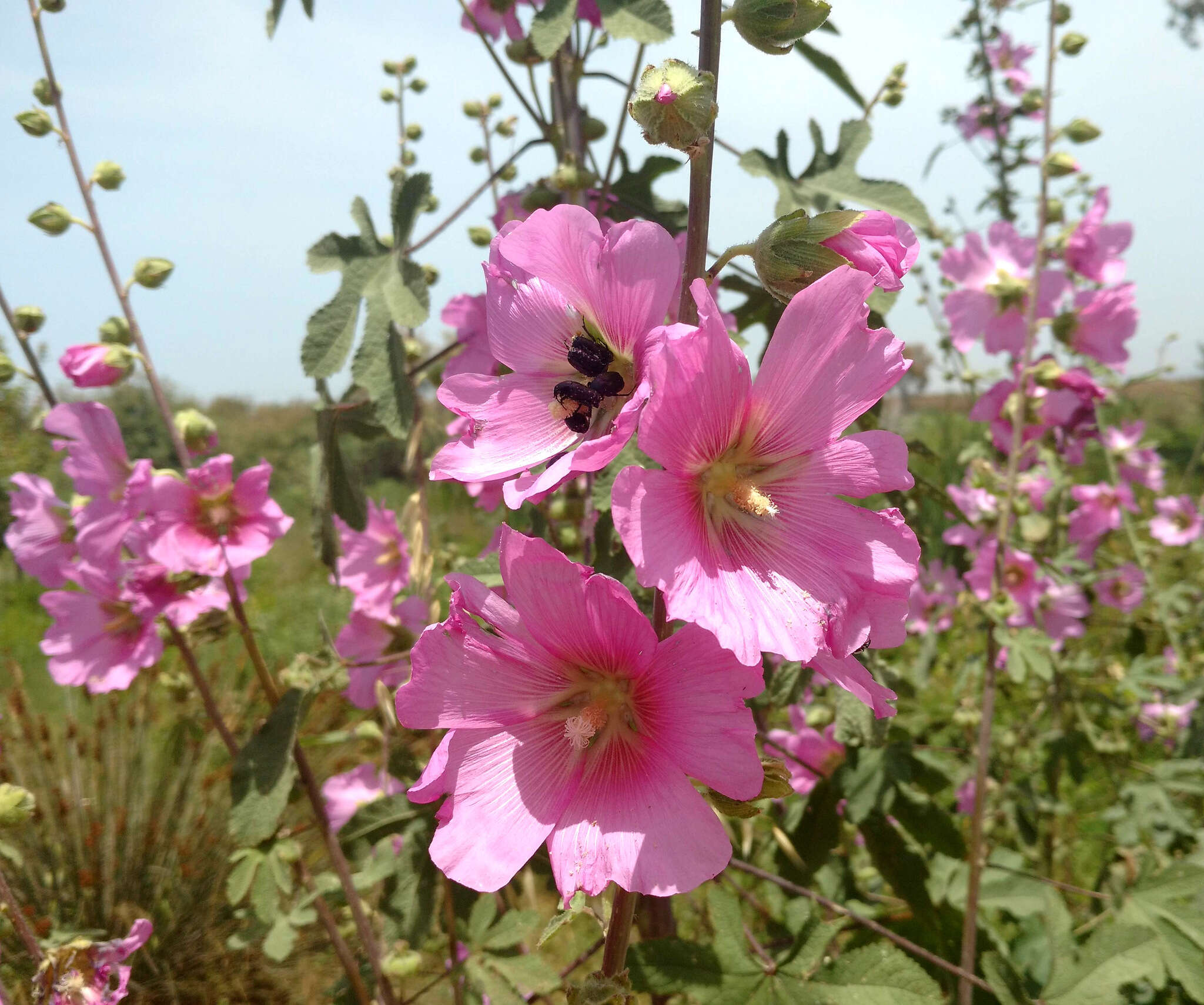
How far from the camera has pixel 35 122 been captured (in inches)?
67.2

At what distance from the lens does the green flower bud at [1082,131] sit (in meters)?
2.16

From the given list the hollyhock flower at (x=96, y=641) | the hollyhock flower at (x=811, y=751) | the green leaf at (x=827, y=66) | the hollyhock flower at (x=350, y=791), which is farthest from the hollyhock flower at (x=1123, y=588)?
the hollyhock flower at (x=96, y=641)

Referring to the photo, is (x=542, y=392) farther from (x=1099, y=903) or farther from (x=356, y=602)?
(x=1099, y=903)

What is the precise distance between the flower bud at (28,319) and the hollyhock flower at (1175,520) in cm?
481

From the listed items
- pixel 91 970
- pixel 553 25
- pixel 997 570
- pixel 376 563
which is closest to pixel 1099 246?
pixel 997 570

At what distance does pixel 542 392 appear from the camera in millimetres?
934

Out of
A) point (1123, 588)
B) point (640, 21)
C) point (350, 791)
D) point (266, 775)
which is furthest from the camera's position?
point (1123, 588)

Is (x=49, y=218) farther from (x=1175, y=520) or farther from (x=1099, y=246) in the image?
(x=1175, y=520)

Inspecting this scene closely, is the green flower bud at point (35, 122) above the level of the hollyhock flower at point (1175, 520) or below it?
above

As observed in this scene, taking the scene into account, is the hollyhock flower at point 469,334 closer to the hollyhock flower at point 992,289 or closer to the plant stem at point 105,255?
the plant stem at point 105,255

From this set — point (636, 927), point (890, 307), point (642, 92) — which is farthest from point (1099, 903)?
point (642, 92)

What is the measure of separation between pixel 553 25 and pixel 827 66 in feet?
1.88

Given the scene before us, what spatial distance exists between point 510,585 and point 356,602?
1.49 m

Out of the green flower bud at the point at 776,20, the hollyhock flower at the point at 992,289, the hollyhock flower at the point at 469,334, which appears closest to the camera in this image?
the green flower bud at the point at 776,20
